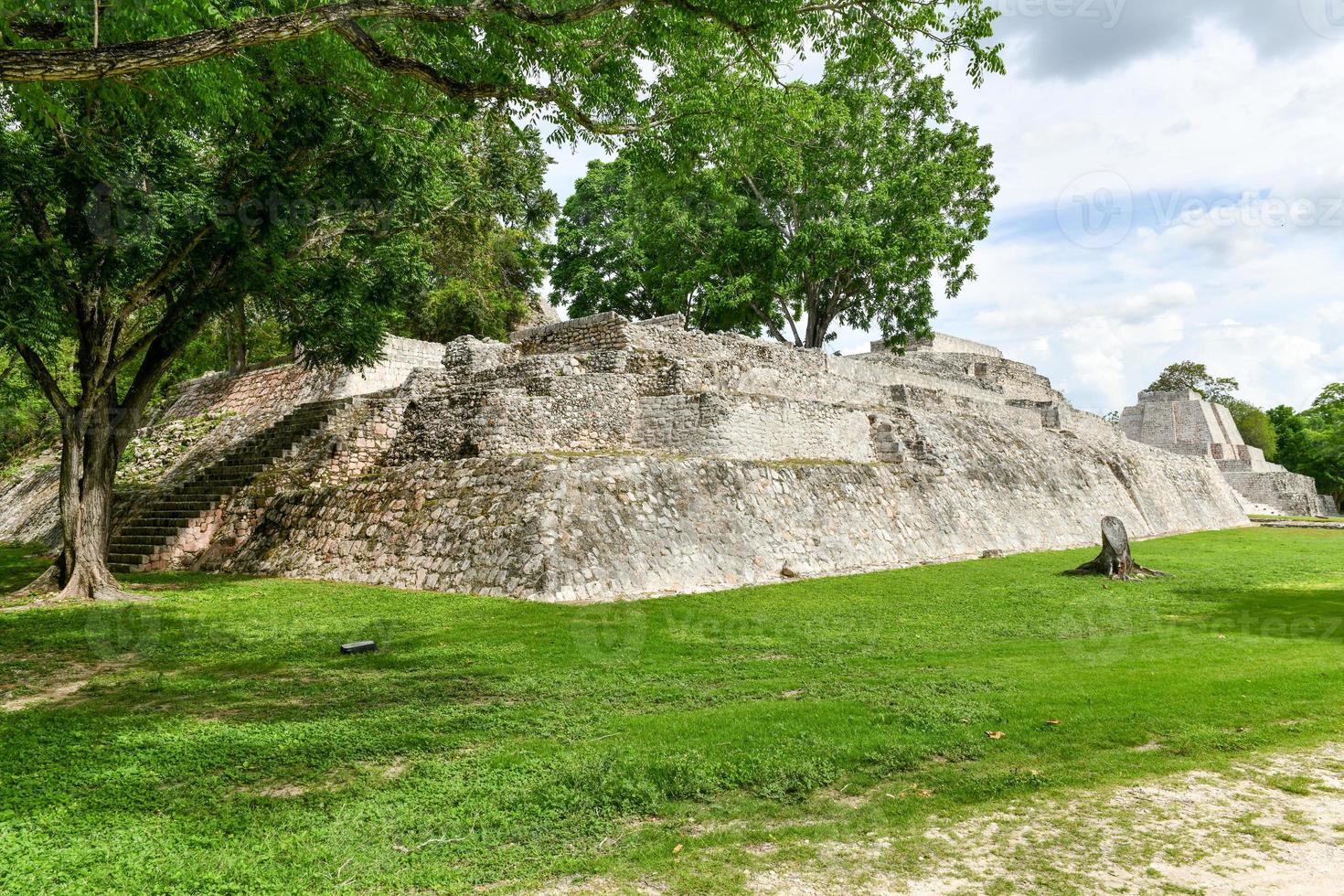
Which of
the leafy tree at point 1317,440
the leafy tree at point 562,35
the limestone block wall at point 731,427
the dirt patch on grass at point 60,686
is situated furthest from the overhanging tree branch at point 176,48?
the leafy tree at point 1317,440

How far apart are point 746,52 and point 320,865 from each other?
7496 millimetres

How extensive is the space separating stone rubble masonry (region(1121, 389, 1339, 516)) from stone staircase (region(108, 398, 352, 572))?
1805 inches

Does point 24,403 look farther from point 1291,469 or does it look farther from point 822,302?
point 1291,469

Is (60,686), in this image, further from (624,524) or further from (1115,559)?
(1115,559)

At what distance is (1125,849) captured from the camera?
3312mm

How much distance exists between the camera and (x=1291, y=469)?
5766cm

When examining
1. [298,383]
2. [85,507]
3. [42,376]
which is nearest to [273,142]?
→ [42,376]

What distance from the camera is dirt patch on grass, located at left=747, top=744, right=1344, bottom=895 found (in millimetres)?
3041

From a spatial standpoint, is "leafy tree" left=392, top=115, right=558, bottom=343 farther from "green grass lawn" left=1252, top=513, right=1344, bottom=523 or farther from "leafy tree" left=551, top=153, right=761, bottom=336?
"green grass lawn" left=1252, top=513, right=1344, bottom=523

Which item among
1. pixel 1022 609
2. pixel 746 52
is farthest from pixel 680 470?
pixel 746 52

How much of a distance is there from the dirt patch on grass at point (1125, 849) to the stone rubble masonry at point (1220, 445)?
48498mm

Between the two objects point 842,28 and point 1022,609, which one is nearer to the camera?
point 842,28

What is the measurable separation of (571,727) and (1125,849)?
2967 mm

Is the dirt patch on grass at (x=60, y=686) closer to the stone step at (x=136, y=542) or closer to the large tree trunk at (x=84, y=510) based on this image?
the large tree trunk at (x=84, y=510)
